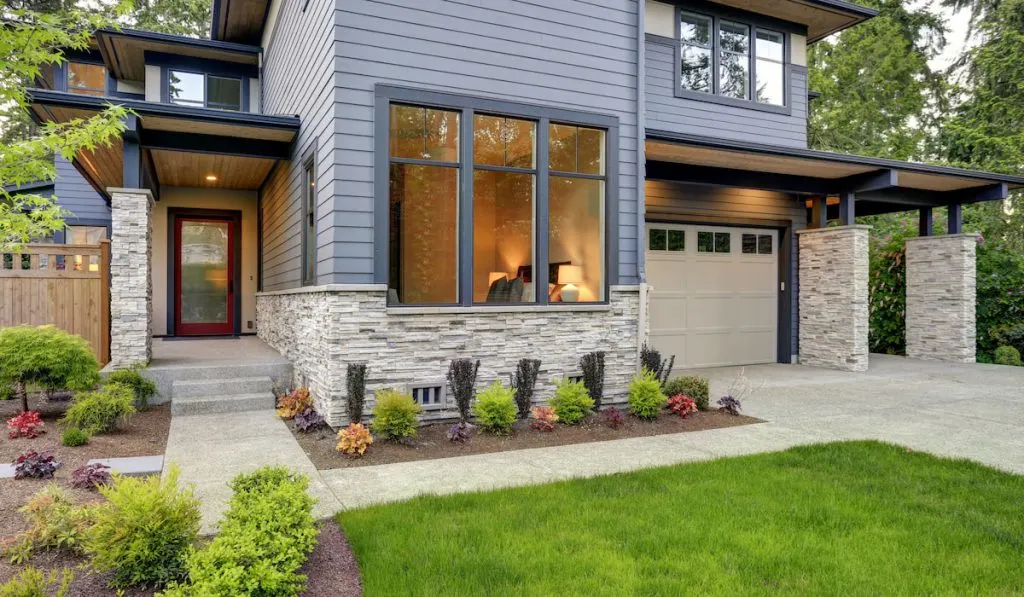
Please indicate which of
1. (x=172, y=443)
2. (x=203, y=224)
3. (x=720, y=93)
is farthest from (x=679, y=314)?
(x=203, y=224)

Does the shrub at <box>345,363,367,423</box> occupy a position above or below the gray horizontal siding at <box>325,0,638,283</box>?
below

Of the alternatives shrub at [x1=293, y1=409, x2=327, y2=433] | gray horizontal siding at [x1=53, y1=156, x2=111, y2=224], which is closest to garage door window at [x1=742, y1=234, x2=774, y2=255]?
shrub at [x1=293, y1=409, x2=327, y2=433]

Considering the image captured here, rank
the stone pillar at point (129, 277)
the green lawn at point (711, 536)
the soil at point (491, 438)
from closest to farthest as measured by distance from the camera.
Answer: the green lawn at point (711, 536) → the soil at point (491, 438) → the stone pillar at point (129, 277)

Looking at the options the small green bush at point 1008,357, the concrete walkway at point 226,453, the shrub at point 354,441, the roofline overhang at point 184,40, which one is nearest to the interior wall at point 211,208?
the roofline overhang at point 184,40

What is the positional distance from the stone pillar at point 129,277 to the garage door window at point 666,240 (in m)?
6.81

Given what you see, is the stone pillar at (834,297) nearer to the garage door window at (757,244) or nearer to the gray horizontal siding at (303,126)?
the garage door window at (757,244)

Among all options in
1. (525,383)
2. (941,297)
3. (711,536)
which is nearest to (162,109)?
(525,383)

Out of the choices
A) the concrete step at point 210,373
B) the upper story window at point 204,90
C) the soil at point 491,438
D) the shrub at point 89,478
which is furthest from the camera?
the upper story window at point 204,90

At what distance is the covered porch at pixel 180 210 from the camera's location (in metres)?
6.47

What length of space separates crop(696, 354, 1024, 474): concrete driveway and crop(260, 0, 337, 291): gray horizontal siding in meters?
4.86

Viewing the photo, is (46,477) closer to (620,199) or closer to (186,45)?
(620,199)

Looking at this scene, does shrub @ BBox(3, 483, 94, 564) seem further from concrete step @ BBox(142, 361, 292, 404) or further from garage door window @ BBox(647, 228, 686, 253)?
garage door window @ BBox(647, 228, 686, 253)

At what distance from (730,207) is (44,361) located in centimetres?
927

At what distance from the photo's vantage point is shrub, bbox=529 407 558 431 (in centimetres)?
575
